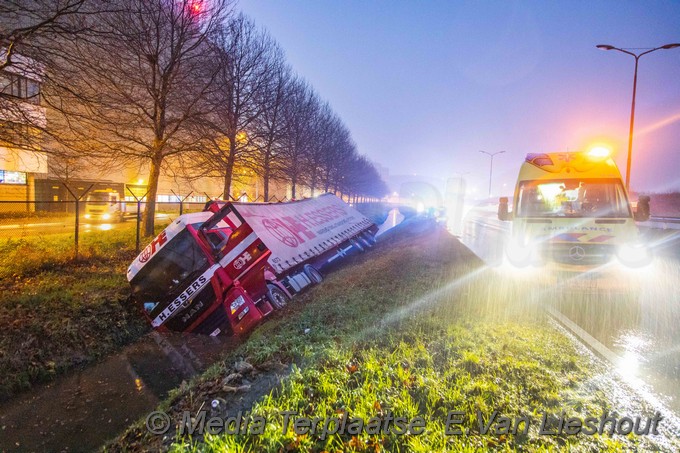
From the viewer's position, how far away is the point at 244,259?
653 centimetres

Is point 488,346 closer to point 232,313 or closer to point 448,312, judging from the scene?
point 448,312

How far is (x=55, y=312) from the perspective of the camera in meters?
6.15

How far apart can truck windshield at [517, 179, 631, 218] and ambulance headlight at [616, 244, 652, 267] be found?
27.0 inches

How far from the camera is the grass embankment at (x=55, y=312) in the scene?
204 inches

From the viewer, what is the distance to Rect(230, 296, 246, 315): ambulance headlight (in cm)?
623

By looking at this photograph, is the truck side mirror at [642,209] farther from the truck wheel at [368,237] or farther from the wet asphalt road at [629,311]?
the truck wheel at [368,237]

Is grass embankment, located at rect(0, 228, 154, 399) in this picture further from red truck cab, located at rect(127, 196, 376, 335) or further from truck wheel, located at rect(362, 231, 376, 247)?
truck wheel, located at rect(362, 231, 376, 247)

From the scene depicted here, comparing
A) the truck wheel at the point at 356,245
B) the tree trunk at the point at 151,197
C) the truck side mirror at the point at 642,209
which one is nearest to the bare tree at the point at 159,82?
the tree trunk at the point at 151,197

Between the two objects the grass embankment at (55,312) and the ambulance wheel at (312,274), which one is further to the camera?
the ambulance wheel at (312,274)

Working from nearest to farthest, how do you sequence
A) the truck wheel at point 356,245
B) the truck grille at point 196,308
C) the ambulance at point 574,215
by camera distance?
the truck grille at point 196,308
the ambulance at point 574,215
the truck wheel at point 356,245

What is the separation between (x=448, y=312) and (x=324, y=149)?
24.2 meters

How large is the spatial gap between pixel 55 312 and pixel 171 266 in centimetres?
222

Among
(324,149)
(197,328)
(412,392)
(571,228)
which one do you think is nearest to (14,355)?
(197,328)

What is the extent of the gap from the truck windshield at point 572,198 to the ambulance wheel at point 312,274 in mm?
5518
